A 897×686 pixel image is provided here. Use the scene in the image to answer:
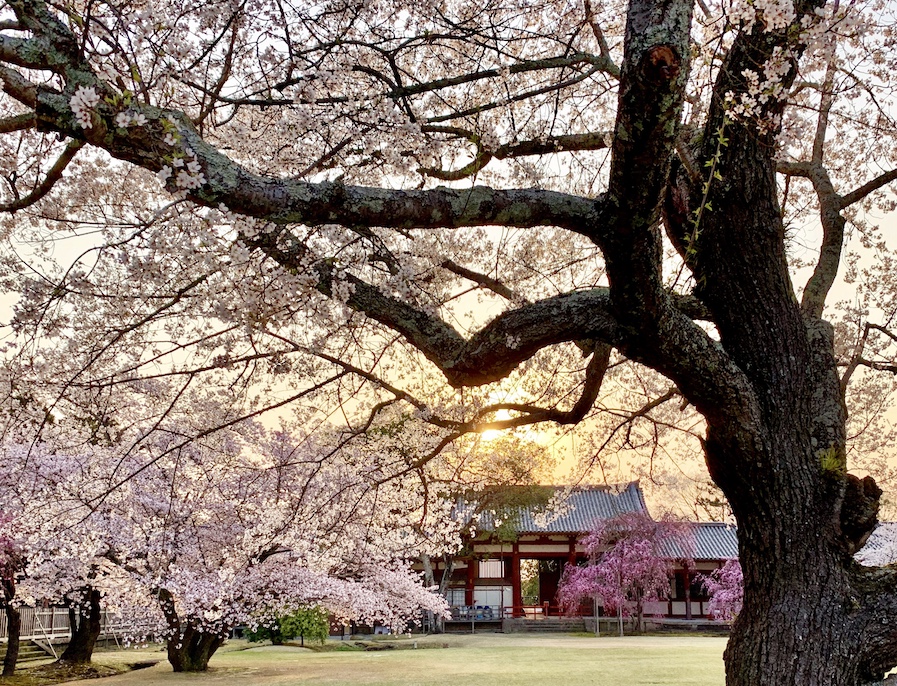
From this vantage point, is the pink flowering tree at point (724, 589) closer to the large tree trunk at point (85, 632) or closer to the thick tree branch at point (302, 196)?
the large tree trunk at point (85, 632)

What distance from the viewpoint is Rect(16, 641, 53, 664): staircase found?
15527 millimetres

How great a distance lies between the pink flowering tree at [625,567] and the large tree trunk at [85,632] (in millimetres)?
15680

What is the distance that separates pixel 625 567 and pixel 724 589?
4088 millimetres

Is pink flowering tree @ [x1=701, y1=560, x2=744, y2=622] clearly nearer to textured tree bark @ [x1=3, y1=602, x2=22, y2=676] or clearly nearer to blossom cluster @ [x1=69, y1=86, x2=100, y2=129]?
textured tree bark @ [x1=3, y1=602, x2=22, y2=676]

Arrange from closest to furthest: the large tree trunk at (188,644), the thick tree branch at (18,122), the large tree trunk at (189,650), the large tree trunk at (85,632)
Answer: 1. the thick tree branch at (18,122)
2. the large tree trunk at (188,644)
3. the large tree trunk at (189,650)
4. the large tree trunk at (85,632)

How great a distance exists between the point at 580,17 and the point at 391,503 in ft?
23.1

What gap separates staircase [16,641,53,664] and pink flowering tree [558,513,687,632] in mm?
16075

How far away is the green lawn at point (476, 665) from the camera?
38.4ft

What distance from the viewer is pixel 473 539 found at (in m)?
26.8

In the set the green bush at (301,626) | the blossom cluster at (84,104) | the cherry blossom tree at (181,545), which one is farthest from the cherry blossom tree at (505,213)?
the green bush at (301,626)

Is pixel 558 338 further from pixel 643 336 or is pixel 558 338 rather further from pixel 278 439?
pixel 278 439

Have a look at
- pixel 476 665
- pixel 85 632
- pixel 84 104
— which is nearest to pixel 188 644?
pixel 85 632

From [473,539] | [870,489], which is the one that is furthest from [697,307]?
[473,539]

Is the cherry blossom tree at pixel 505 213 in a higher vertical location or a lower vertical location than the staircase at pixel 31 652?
higher
